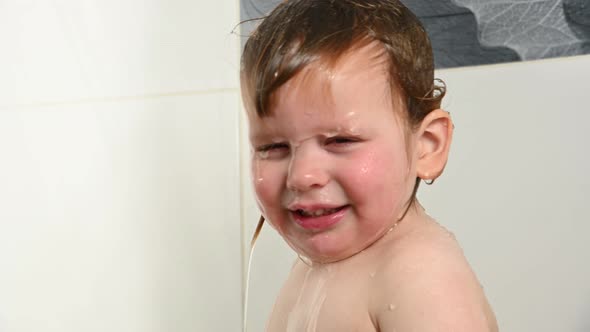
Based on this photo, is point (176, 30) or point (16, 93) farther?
point (16, 93)

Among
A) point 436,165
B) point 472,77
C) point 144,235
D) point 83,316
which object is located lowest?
point 83,316

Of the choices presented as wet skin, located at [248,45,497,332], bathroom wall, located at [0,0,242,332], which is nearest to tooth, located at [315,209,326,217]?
wet skin, located at [248,45,497,332]

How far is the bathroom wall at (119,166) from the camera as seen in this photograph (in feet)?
3.53

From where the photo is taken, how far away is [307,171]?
21.2 inches

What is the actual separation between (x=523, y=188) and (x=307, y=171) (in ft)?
1.34

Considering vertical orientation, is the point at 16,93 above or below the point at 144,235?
above

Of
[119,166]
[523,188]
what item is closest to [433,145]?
[523,188]

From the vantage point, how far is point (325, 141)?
1.80 feet

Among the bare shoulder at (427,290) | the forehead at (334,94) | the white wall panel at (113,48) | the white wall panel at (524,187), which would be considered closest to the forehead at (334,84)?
the forehead at (334,94)

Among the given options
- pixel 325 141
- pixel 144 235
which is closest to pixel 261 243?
pixel 144 235

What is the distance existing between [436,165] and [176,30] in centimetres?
62

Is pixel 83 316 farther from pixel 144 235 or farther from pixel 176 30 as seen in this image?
pixel 176 30

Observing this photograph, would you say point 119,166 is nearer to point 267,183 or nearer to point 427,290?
point 267,183

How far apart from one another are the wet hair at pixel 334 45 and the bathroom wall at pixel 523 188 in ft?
0.91
